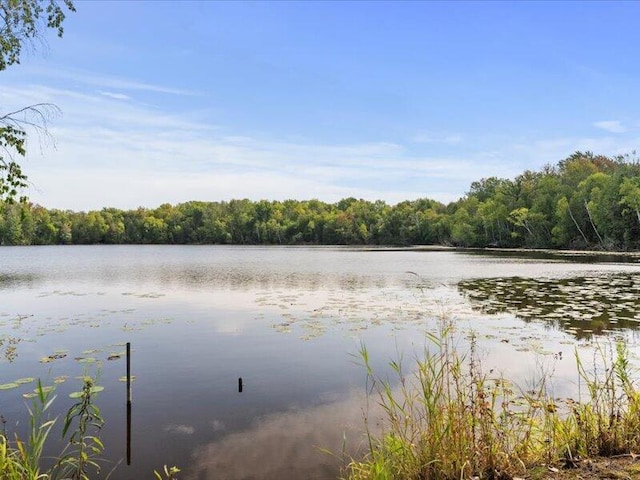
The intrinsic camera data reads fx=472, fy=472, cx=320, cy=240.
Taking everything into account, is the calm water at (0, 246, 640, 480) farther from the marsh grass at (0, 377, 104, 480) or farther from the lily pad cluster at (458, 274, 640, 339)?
the marsh grass at (0, 377, 104, 480)

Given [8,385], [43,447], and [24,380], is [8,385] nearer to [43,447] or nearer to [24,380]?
[24,380]

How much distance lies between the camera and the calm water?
269 inches

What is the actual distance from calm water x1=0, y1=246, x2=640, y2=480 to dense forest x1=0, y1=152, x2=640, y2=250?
51929mm

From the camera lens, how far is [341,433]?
7.16 m

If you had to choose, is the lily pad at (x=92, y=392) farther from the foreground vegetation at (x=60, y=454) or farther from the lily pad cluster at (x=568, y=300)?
the lily pad cluster at (x=568, y=300)

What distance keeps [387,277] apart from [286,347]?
21.5 m

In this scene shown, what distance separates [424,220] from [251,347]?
403 feet

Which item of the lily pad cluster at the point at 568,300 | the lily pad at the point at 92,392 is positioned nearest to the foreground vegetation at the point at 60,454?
the lily pad at the point at 92,392

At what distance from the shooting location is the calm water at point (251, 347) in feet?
22.4

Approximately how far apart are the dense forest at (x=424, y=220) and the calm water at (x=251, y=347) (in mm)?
51929

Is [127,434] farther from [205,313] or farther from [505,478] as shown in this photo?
[205,313]

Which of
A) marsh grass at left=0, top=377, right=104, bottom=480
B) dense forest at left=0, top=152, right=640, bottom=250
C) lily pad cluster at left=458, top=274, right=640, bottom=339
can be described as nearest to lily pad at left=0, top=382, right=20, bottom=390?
marsh grass at left=0, top=377, right=104, bottom=480

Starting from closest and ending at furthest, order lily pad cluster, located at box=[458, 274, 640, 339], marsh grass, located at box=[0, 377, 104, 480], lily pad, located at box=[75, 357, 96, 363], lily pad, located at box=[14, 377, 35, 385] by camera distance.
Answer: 1. marsh grass, located at box=[0, 377, 104, 480]
2. lily pad, located at box=[14, 377, 35, 385]
3. lily pad, located at box=[75, 357, 96, 363]
4. lily pad cluster, located at box=[458, 274, 640, 339]

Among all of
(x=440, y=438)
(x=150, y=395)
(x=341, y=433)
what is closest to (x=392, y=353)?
(x=341, y=433)
